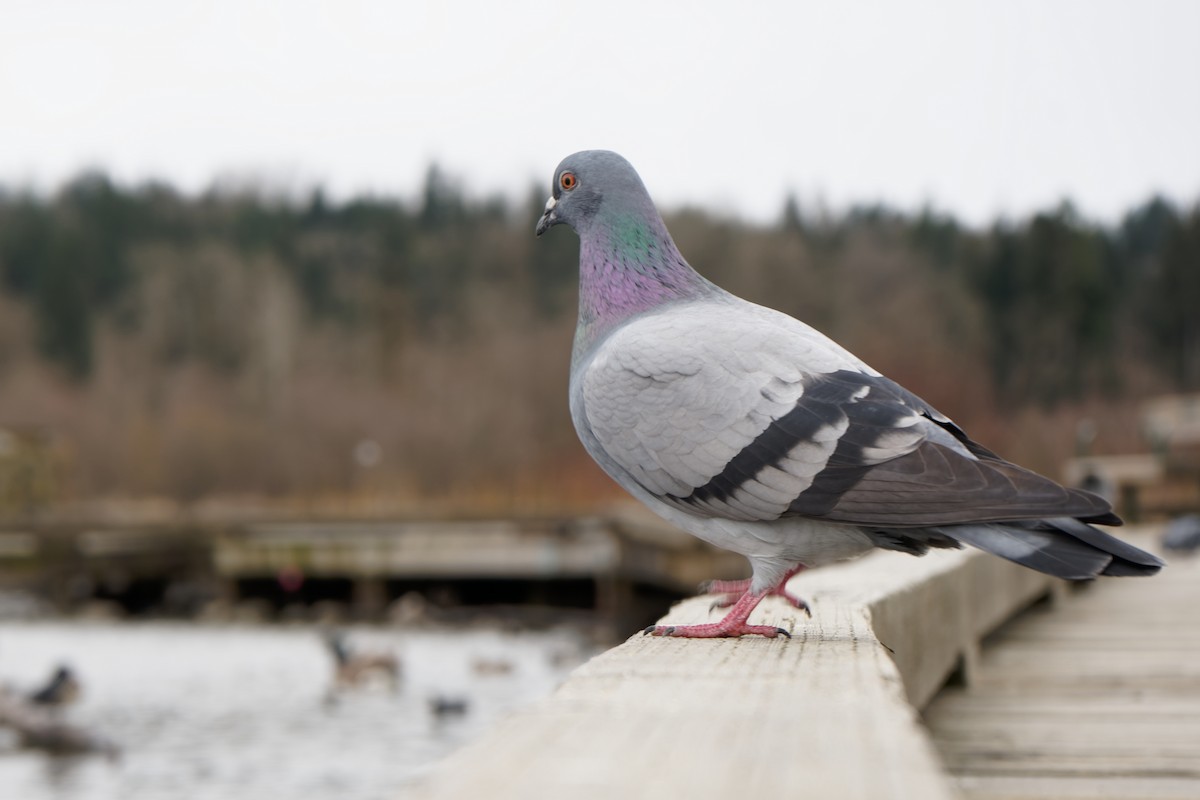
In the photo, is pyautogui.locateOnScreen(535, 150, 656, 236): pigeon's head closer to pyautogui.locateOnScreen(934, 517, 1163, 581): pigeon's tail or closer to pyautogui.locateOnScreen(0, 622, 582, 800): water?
pyautogui.locateOnScreen(934, 517, 1163, 581): pigeon's tail

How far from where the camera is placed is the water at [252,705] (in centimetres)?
1525

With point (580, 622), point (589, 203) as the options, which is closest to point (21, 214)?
point (580, 622)

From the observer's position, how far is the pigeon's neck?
9.74 ft

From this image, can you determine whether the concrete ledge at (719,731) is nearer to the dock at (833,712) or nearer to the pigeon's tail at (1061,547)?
the dock at (833,712)

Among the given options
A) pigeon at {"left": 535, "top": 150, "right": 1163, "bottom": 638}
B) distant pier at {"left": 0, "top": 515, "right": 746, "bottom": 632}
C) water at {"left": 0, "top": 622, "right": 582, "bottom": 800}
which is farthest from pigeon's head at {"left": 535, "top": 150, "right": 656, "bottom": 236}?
distant pier at {"left": 0, "top": 515, "right": 746, "bottom": 632}

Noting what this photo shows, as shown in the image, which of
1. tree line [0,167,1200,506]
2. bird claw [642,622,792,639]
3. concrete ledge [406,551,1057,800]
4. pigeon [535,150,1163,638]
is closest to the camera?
concrete ledge [406,551,1057,800]

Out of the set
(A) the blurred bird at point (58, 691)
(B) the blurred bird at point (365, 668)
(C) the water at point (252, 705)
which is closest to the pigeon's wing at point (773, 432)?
(C) the water at point (252, 705)

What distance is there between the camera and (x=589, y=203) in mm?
3113

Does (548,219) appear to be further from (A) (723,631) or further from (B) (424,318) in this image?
(B) (424,318)

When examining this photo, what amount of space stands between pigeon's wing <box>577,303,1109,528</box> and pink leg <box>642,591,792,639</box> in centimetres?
16

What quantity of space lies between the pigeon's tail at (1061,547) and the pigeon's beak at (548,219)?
126 cm

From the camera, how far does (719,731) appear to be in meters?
1.39

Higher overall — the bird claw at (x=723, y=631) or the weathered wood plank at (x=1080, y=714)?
the bird claw at (x=723, y=631)

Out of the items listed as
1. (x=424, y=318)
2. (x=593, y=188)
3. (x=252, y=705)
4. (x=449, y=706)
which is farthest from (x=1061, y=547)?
(x=424, y=318)
